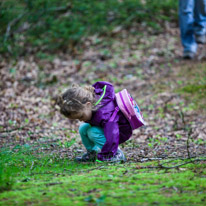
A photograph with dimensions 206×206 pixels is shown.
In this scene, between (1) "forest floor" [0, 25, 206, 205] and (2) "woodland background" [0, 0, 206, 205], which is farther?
(1) "forest floor" [0, 25, 206, 205]

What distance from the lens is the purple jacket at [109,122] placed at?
3152mm

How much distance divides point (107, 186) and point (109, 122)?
1.14 m

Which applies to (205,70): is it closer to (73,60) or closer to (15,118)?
(73,60)

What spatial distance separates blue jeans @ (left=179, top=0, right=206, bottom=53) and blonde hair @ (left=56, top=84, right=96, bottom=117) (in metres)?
4.64

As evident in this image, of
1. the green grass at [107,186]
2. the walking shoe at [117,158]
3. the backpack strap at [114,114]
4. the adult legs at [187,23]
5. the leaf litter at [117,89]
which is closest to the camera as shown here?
the green grass at [107,186]

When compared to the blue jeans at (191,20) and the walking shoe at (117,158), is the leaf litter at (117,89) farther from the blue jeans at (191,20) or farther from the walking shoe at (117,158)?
the blue jeans at (191,20)

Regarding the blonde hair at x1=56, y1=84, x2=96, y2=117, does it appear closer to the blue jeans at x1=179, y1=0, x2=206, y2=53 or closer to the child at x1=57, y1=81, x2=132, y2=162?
the child at x1=57, y1=81, x2=132, y2=162

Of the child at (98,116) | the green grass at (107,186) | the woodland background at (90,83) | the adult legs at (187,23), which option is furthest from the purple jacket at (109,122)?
the adult legs at (187,23)

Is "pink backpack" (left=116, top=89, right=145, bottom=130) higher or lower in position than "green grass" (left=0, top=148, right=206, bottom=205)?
higher

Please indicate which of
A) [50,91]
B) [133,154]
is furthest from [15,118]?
[133,154]

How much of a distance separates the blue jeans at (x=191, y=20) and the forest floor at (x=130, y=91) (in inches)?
20.2

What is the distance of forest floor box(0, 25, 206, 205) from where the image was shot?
4.10m

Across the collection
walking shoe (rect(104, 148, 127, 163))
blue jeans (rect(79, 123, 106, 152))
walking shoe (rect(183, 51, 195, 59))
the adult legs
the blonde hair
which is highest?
the adult legs

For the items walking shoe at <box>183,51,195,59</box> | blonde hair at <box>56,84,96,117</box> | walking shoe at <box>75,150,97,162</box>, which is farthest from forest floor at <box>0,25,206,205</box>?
blonde hair at <box>56,84,96,117</box>
